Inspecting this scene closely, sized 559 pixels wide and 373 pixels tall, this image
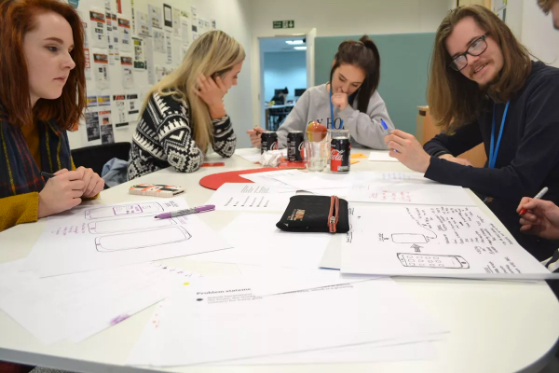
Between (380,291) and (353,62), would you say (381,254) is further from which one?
(353,62)

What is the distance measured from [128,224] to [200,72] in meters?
0.99

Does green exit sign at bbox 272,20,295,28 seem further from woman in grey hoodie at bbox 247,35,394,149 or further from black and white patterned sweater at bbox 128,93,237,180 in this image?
black and white patterned sweater at bbox 128,93,237,180

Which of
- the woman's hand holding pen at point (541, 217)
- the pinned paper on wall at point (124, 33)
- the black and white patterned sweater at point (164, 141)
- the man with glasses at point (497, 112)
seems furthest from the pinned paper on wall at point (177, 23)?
the woman's hand holding pen at point (541, 217)

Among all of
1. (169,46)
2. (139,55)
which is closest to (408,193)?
(139,55)

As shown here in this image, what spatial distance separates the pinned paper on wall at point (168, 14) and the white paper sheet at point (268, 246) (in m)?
2.94

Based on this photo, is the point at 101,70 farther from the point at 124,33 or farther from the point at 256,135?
the point at 256,135

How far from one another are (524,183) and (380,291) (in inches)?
31.0

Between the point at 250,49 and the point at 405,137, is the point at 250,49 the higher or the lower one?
the higher one

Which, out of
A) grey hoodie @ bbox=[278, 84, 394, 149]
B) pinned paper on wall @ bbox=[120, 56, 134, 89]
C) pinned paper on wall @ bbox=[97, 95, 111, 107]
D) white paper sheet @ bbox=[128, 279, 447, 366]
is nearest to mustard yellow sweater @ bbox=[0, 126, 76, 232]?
white paper sheet @ bbox=[128, 279, 447, 366]

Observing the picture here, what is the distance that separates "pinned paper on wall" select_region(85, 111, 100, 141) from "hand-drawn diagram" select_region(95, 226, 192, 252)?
5.86ft

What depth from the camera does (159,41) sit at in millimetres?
3184

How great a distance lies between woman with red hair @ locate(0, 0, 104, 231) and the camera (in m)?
0.93

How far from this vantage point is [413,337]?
0.45 metres

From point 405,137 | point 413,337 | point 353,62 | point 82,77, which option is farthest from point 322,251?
point 353,62
